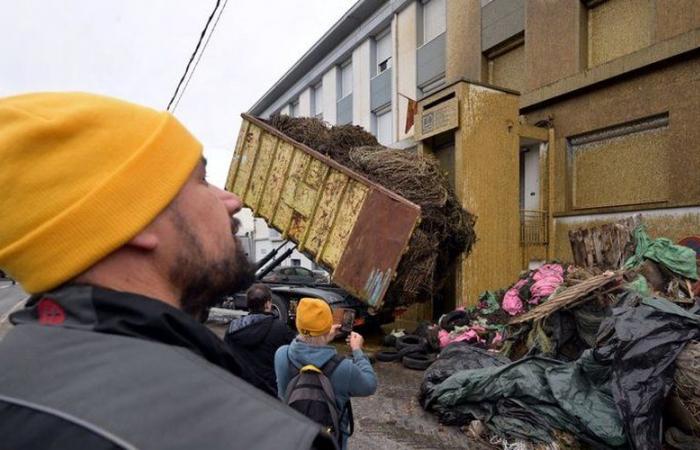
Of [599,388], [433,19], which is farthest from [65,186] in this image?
[433,19]

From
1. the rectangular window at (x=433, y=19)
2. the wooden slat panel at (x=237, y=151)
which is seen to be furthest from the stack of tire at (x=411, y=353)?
the rectangular window at (x=433, y=19)

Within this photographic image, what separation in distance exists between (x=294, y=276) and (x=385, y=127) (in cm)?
981

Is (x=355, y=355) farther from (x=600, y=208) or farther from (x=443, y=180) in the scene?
(x=600, y=208)

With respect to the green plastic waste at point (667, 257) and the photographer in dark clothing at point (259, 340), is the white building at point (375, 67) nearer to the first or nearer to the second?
the green plastic waste at point (667, 257)

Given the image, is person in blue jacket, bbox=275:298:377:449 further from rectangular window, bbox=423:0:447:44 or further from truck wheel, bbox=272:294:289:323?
rectangular window, bbox=423:0:447:44

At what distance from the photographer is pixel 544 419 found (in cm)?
451

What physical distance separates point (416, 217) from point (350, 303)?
2.59 m

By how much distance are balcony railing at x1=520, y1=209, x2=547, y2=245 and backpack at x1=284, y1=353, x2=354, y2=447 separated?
9050 millimetres

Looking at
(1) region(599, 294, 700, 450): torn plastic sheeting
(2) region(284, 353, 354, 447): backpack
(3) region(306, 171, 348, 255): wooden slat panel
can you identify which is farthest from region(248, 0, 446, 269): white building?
(2) region(284, 353, 354, 447): backpack

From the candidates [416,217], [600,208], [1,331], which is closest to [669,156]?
[600,208]

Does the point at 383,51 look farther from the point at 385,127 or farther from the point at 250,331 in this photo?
the point at 250,331

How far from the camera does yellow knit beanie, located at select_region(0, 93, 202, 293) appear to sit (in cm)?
81

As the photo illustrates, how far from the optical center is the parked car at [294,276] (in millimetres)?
11102

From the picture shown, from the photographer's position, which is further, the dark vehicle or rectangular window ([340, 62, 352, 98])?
rectangular window ([340, 62, 352, 98])
